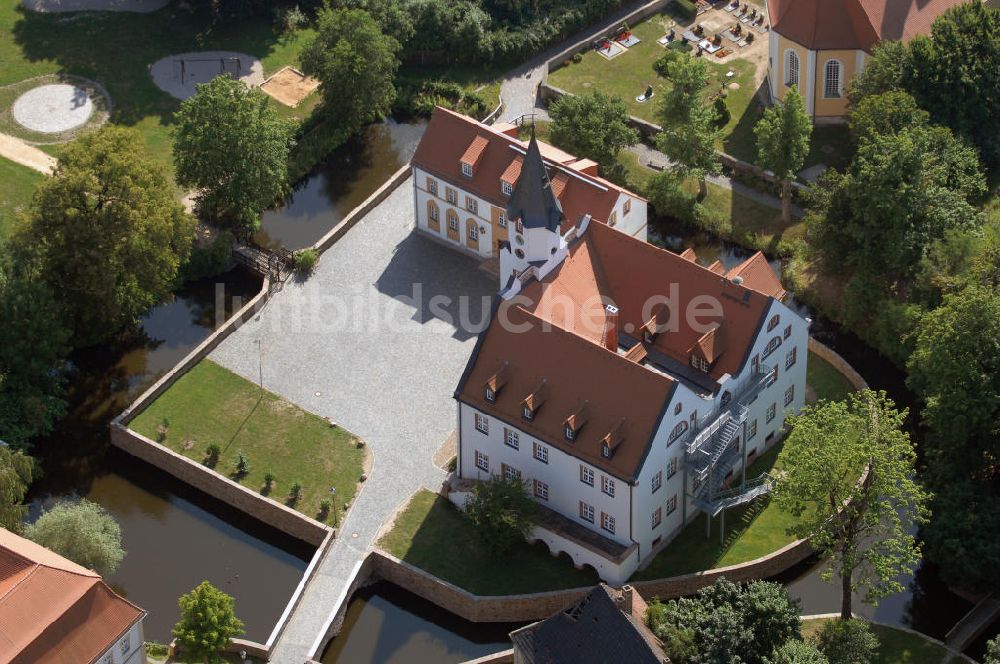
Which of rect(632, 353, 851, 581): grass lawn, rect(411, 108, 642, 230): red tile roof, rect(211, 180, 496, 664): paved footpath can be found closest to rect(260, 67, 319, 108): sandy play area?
rect(211, 180, 496, 664): paved footpath

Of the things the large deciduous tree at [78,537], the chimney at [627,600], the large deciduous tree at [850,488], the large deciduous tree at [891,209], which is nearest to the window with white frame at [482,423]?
the chimney at [627,600]

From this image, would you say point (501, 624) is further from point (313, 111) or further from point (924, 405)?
point (313, 111)

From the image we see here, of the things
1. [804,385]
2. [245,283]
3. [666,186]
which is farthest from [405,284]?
[804,385]

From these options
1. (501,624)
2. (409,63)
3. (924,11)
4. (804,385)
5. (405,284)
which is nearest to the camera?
(501,624)

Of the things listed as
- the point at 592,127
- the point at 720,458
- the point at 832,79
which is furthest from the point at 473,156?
the point at 720,458

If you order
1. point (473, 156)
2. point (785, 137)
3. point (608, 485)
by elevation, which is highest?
point (785, 137)

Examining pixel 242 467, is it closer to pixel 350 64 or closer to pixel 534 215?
pixel 534 215

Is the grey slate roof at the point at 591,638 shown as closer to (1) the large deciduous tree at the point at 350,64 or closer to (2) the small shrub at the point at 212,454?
(2) the small shrub at the point at 212,454
